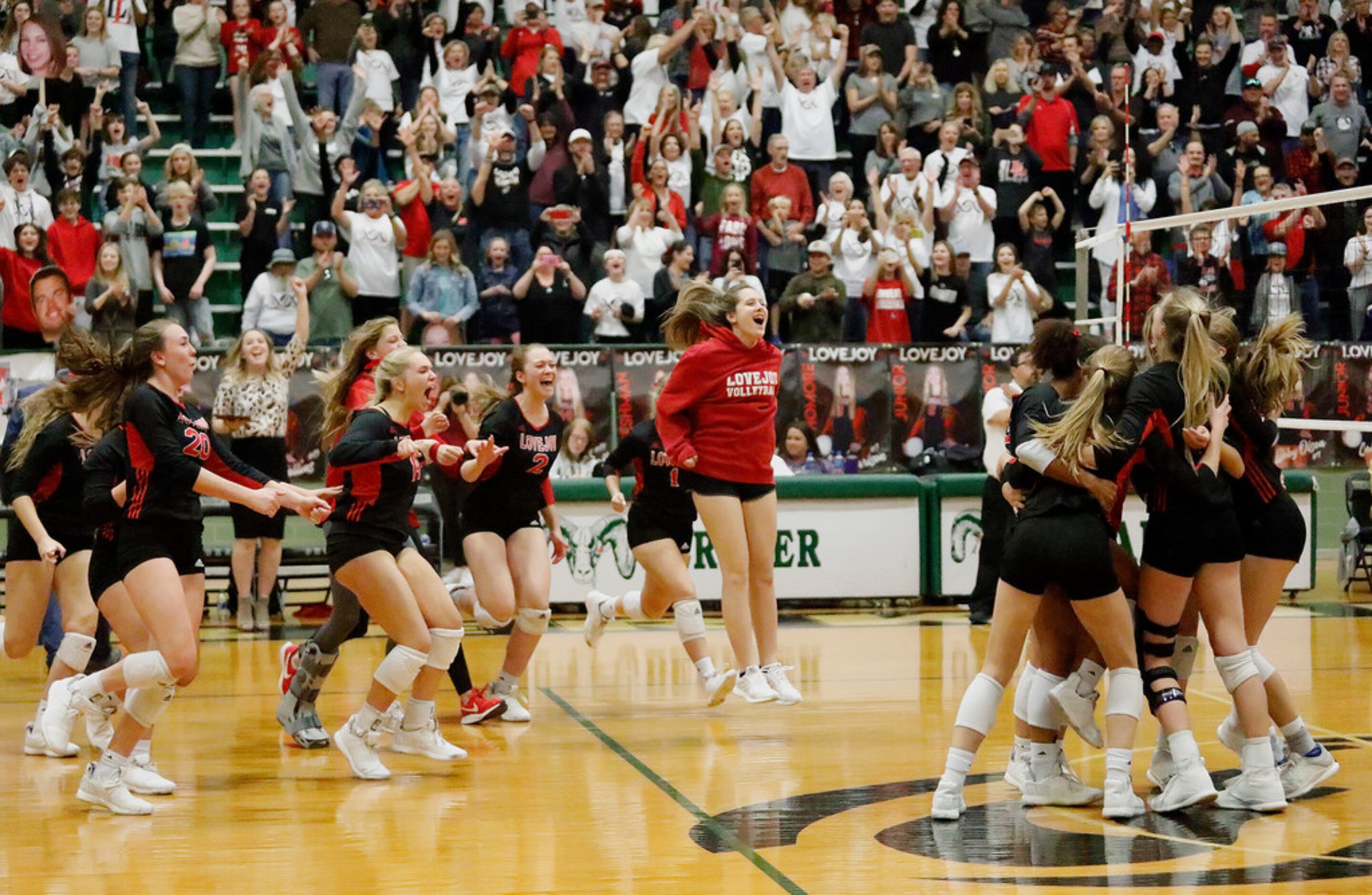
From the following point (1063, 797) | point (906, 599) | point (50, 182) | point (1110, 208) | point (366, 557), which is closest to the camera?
point (1063, 797)

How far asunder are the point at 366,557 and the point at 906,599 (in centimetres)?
734

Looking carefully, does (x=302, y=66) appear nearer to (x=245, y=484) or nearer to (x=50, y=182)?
(x=50, y=182)

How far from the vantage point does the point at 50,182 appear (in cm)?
1581

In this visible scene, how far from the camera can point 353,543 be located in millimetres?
7188

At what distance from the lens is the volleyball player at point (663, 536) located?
869 centimetres

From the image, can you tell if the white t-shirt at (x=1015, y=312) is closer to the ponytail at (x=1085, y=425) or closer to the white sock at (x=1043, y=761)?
the white sock at (x=1043, y=761)

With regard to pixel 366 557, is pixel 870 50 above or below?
above

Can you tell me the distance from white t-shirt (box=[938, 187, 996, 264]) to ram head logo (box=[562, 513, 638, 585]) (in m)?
5.33

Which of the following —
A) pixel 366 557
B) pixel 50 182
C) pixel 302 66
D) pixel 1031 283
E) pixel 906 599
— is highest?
pixel 302 66

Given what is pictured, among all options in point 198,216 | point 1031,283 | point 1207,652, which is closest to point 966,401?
point 1031,283

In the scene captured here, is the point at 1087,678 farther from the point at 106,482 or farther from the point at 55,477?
the point at 55,477

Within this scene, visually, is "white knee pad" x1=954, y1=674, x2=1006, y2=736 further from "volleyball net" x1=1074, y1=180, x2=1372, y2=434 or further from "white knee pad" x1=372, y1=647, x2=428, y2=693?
"volleyball net" x1=1074, y1=180, x2=1372, y2=434

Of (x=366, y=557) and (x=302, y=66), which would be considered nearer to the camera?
(x=366, y=557)

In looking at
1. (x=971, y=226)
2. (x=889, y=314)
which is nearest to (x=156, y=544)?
(x=889, y=314)
